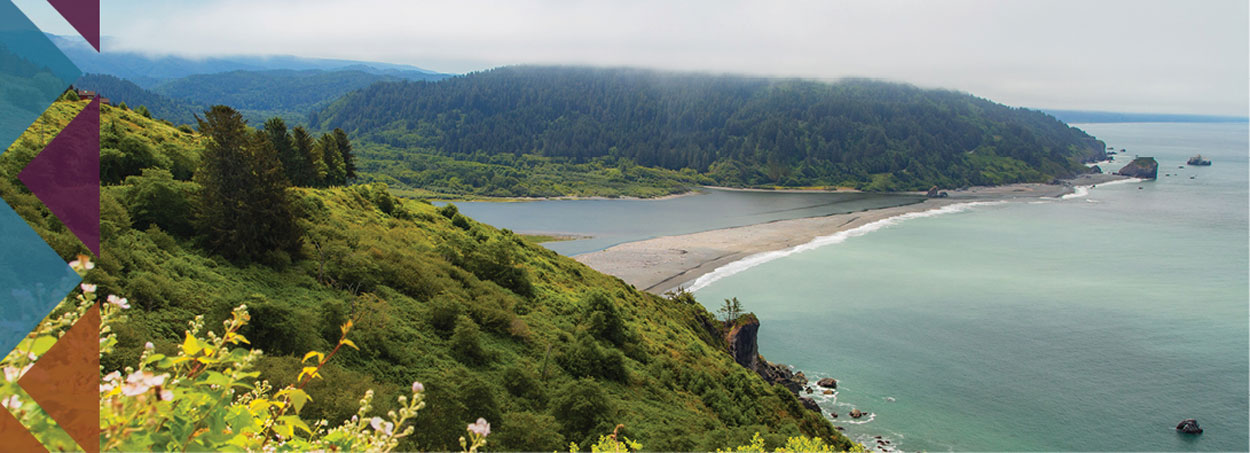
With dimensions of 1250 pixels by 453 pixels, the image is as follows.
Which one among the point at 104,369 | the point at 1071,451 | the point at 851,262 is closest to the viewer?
the point at 104,369

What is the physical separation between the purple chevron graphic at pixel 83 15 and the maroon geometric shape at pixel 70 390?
192 centimetres

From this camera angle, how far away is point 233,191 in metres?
21.0

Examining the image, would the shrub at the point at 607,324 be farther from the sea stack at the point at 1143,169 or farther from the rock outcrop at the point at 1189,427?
the sea stack at the point at 1143,169

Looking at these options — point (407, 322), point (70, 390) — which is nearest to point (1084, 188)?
point (407, 322)

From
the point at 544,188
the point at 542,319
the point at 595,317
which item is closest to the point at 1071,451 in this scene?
the point at 595,317

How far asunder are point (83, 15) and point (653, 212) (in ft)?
431

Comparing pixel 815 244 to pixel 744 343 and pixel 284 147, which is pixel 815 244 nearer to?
pixel 744 343

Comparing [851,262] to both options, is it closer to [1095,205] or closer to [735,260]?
[735,260]

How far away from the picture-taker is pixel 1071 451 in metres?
33.3

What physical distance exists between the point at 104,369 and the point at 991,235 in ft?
361

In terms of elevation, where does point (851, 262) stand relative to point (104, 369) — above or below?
below

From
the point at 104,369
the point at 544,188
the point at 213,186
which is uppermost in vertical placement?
the point at 213,186
